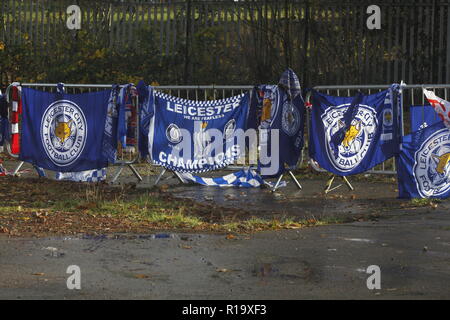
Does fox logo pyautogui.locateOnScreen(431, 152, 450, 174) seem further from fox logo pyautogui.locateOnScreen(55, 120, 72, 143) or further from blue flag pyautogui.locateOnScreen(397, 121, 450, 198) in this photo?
fox logo pyautogui.locateOnScreen(55, 120, 72, 143)

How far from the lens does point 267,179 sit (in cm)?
1409

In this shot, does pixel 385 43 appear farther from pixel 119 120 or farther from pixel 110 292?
pixel 110 292

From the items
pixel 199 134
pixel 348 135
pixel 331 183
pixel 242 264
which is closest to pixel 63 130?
pixel 199 134

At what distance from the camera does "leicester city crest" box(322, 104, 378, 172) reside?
12922 millimetres

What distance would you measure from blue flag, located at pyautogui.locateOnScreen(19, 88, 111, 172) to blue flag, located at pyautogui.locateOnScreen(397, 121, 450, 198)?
14.3 feet

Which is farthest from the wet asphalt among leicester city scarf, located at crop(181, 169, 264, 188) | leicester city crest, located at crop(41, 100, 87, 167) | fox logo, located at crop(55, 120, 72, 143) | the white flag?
fox logo, located at crop(55, 120, 72, 143)

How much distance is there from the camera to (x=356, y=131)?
1299cm

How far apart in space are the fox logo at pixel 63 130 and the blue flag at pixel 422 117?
4914 millimetres

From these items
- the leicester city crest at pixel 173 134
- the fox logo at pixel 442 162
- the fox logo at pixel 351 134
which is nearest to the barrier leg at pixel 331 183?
the fox logo at pixel 351 134

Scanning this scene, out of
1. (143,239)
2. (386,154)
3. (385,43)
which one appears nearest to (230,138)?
(386,154)

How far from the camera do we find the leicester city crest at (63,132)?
46.0 ft
